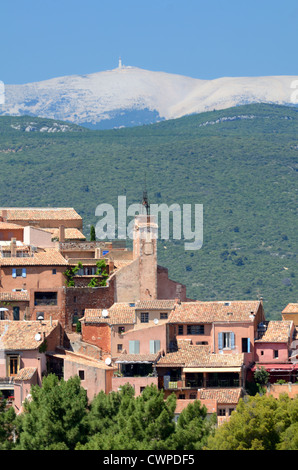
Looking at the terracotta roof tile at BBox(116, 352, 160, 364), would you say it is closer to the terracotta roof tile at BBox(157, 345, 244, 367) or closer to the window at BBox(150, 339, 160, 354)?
the terracotta roof tile at BBox(157, 345, 244, 367)

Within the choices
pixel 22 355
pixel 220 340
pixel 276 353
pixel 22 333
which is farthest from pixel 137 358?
pixel 276 353

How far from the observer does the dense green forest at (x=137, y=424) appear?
2594 inches

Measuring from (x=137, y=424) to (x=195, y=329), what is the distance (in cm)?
1664

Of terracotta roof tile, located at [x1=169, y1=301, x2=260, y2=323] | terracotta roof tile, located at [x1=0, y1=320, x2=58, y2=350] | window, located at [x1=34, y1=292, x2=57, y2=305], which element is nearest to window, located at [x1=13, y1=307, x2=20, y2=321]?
window, located at [x1=34, y1=292, x2=57, y2=305]

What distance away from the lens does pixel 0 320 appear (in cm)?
8462

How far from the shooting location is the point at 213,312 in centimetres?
8406

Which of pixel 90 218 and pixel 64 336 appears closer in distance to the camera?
pixel 64 336

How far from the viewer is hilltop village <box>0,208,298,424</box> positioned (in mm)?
79312

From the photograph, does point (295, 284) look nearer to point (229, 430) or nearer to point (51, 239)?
point (51, 239)

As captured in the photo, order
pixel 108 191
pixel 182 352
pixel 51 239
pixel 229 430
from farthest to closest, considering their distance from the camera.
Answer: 1. pixel 108 191
2. pixel 51 239
3. pixel 182 352
4. pixel 229 430

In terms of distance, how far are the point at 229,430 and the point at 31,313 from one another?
23.9 meters

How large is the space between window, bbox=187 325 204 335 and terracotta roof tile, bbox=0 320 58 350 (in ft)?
26.0
